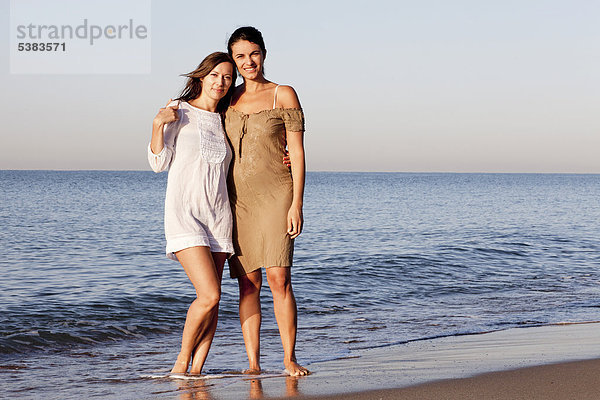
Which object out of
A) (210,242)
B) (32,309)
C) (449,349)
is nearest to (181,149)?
(210,242)

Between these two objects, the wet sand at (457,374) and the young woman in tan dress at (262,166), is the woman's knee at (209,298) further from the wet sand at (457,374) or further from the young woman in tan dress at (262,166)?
the wet sand at (457,374)

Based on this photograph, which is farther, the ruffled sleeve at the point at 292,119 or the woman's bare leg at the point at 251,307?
the woman's bare leg at the point at 251,307

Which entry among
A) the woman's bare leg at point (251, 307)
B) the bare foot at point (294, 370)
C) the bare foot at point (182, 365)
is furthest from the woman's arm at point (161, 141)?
the bare foot at point (294, 370)

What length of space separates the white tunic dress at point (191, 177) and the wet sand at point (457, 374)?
3.00 ft

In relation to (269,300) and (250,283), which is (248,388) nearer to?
(250,283)

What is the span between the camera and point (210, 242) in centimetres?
400

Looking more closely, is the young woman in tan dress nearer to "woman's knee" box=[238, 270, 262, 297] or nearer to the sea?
"woman's knee" box=[238, 270, 262, 297]

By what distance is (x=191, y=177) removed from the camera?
153 inches

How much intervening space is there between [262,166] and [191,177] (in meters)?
0.44

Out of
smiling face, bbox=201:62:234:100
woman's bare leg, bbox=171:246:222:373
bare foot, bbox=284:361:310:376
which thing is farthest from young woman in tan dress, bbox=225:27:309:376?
bare foot, bbox=284:361:310:376

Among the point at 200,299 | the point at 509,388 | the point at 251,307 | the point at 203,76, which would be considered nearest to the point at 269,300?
the point at 251,307

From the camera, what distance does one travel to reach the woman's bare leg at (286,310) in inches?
163

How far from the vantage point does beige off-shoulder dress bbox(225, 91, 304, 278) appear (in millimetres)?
4027

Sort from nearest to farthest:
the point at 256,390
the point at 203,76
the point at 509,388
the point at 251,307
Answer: the point at 509,388 < the point at 256,390 < the point at 203,76 < the point at 251,307
